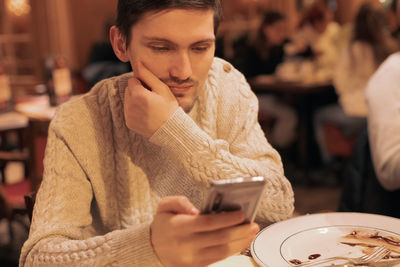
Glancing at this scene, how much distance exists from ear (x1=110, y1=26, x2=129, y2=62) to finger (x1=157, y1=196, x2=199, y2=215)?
563 millimetres

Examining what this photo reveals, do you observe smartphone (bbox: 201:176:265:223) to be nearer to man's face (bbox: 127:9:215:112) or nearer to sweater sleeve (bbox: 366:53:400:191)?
man's face (bbox: 127:9:215:112)

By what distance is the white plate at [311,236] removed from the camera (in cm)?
103

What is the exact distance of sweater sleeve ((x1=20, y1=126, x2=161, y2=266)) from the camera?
0.95 meters

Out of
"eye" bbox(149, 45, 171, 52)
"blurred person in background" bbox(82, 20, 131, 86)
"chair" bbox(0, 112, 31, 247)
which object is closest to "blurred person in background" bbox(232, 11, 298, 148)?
"blurred person in background" bbox(82, 20, 131, 86)

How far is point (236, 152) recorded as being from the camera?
4.66 feet

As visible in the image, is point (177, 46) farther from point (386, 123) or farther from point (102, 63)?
point (102, 63)

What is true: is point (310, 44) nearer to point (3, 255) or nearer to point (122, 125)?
point (3, 255)

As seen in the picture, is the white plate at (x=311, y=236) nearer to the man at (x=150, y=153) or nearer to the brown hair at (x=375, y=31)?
the man at (x=150, y=153)

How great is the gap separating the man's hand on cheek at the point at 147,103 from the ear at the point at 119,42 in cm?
9

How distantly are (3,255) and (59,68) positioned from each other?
1523 mm

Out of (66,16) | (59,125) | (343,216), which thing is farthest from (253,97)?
(66,16)

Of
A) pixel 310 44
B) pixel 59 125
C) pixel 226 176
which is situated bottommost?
pixel 310 44

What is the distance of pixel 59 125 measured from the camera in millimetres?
1264

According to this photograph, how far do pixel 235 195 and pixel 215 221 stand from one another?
0.06 m
